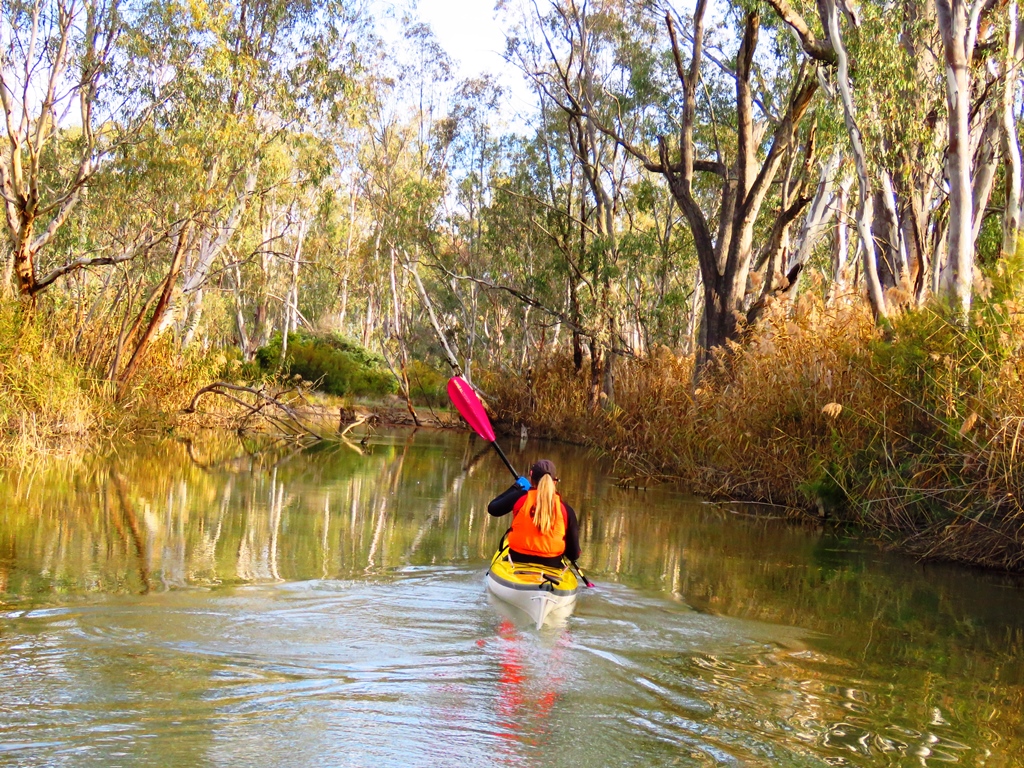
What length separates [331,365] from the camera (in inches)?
1229

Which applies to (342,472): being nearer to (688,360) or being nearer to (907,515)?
(688,360)

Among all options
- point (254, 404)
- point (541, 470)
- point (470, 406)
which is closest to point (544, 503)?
point (541, 470)

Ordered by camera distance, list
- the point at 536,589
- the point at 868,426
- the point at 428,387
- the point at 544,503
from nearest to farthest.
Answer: the point at 536,589 → the point at 544,503 → the point at 868,426 → the point at 428,387

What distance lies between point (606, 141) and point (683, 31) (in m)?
7.73

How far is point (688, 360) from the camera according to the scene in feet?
61.7

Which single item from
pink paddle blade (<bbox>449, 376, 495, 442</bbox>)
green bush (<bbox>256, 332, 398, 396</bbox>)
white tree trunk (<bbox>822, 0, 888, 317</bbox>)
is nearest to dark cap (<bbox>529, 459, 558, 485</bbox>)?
pink paddle blade (<bbox>449, 376, 495, 442</bbox>)

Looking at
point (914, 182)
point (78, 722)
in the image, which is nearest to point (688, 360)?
point (914, 182)

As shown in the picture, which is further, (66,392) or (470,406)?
(66,392)

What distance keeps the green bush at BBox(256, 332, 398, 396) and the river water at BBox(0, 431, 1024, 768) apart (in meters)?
19.0

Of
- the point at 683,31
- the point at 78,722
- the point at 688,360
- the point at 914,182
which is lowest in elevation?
the point at 78,722

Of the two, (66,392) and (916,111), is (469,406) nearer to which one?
(66,392)

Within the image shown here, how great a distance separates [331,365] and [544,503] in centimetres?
2462

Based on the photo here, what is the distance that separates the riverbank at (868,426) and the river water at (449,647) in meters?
0.63

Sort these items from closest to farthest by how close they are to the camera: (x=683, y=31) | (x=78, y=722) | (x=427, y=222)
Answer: (x=78, y=722)
(x=683, y=31)
(x=427, y=222)
